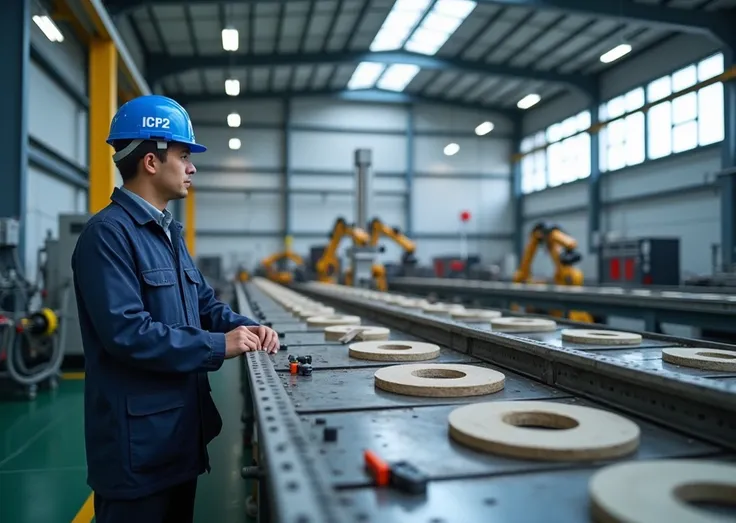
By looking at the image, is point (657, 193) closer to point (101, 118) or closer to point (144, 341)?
point (101, 118)

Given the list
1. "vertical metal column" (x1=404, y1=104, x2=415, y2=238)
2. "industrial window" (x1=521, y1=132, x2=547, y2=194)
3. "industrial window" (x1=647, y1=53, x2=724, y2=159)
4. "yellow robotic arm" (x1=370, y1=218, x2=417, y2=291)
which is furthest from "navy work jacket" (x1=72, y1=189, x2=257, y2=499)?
"industrial window" (x1=521, y1=132, x2=547, y2=194)

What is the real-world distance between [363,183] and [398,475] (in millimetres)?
7741

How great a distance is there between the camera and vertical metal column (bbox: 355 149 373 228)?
865 centimetres

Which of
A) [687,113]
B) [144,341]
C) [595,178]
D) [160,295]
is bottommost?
[144,341]

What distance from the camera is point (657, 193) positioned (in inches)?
478

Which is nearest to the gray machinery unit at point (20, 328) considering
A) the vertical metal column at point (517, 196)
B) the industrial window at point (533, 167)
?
the industrial window at point (533, 167)

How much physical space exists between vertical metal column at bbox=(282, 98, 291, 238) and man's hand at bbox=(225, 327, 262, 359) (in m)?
14.6

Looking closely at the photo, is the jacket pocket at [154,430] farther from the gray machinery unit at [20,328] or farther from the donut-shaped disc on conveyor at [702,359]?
the gray machinery unit at [20,328]

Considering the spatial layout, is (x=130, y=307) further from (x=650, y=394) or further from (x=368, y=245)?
(x=368, y=245)

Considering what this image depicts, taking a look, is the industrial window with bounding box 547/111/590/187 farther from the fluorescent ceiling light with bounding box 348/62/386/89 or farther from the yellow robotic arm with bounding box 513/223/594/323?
the yellow robotic arm with bounding box 513/223/594/323

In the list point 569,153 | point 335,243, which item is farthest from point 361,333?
point 569,153

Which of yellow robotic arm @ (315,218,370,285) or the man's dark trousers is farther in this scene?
yellow robotic arm @ (315,218,370,285)

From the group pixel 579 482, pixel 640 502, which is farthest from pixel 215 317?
pixel 640 502

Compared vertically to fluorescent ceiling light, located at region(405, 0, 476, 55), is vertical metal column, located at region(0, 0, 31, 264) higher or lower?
lower
